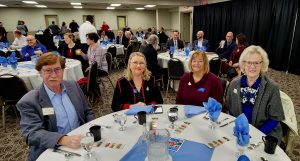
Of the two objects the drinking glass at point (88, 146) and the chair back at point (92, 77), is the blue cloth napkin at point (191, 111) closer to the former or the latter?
the drinking glass at point (88, 146)

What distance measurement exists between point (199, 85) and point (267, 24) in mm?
6570

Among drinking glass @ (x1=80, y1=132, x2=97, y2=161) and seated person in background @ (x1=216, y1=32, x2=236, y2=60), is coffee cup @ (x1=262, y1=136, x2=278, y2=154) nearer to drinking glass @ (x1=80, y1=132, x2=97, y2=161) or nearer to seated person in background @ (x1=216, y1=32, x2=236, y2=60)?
drinking glass @ (x1=80, y1=132, x2=97, y2=161)

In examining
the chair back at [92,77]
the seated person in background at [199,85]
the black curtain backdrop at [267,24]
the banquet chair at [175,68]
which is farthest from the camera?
the black curtain backdrop at [267,24]

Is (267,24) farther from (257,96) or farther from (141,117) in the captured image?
(141,117)

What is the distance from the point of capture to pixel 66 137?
1.44 metres

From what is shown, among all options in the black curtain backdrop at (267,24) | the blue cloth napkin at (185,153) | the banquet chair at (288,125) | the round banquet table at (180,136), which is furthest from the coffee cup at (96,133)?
the black curtain backdrop at (267,24)

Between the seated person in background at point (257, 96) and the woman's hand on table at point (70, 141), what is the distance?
149cm

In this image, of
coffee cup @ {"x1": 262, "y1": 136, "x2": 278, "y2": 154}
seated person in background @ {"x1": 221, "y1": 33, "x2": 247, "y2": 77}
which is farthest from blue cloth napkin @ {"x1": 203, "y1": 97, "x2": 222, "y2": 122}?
seated person in background @ {"x1": 221, "y1": 33, "x2": 247, "y2": 77}

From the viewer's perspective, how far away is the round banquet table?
128cm

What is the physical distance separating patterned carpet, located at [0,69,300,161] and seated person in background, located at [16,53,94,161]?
1.45m

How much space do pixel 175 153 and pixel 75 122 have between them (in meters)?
0.97

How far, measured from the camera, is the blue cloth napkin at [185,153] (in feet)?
4.20

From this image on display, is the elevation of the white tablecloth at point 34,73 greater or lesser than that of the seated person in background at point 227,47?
lesser

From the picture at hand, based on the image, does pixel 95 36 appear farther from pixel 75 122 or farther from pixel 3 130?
pixel 75 122
